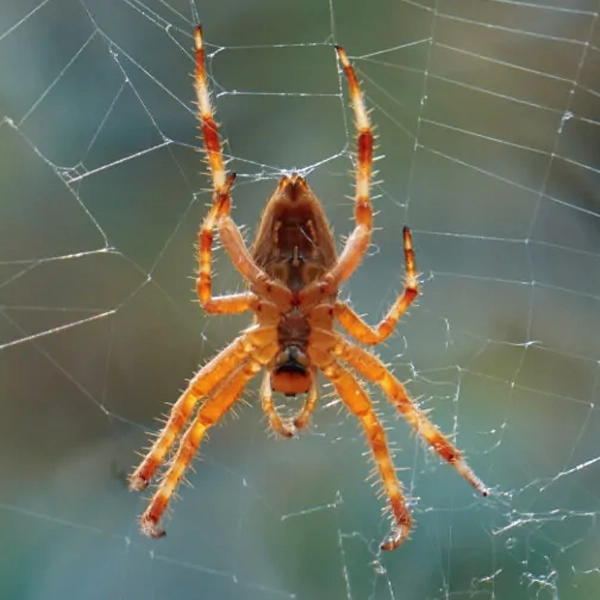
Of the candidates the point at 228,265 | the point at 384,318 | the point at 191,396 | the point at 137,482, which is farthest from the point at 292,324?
the point at 228,265

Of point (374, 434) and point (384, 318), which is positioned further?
point (374, 434)

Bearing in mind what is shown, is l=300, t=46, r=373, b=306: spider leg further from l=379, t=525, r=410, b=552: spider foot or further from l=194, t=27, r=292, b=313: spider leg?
l=379, t=525, r=410, b=552: spider foot

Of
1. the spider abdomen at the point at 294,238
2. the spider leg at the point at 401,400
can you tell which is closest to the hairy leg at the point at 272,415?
the spider leg at the point at 401,400

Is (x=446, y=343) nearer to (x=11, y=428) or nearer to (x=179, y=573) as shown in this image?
(x=179, y=573)

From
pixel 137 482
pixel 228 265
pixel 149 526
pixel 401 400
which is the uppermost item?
pixel 228 265

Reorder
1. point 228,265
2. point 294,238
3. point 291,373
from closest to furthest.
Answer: point 294,238, point 291,373, point 228,265

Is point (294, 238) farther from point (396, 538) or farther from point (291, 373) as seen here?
point (396, 538)

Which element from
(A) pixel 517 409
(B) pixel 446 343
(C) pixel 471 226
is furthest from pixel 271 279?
(C) pixel 471 226

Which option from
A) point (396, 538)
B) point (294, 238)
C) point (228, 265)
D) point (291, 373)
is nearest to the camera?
point (294, 238)
